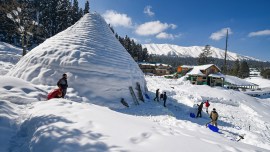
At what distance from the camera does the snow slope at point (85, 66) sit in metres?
14.2

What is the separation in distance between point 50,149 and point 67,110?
245 cm

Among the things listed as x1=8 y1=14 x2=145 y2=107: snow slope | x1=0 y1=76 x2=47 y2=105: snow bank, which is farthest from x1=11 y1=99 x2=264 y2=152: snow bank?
x1=8 y1=14 x2=145 y2=107: snow slope

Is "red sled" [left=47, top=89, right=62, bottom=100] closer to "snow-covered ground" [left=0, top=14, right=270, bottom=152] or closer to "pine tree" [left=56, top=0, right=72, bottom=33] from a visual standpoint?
"snow-covered ground" [left=0, top=14, right=270, bottom=152]

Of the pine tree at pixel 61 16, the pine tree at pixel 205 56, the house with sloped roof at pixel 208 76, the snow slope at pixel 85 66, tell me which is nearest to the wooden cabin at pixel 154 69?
the pine tree at pixel 205 56

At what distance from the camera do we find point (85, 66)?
14.9m

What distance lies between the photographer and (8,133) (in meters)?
5.47

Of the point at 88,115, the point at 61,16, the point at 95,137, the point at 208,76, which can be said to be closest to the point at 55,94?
the point at 88,115

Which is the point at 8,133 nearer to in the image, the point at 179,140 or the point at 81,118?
the point at 81,118

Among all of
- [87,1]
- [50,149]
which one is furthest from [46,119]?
[87,1]

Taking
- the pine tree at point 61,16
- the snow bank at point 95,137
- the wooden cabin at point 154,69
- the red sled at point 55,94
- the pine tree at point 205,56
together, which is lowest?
the snow bank at point 95,137

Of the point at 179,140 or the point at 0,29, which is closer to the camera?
the point at 179,140

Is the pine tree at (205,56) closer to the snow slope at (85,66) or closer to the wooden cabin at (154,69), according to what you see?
the wooden cabin at (154,69)

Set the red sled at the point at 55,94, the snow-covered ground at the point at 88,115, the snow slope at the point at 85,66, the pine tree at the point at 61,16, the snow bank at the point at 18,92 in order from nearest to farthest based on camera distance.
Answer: the snow-covered ground at the point at 88,115, the snow bank at the point at 18,92, the red sled at the point at 55,94, the snow slope at the point at 85,66, the pine tree at the point at 61,16

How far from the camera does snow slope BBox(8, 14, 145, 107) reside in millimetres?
14234
